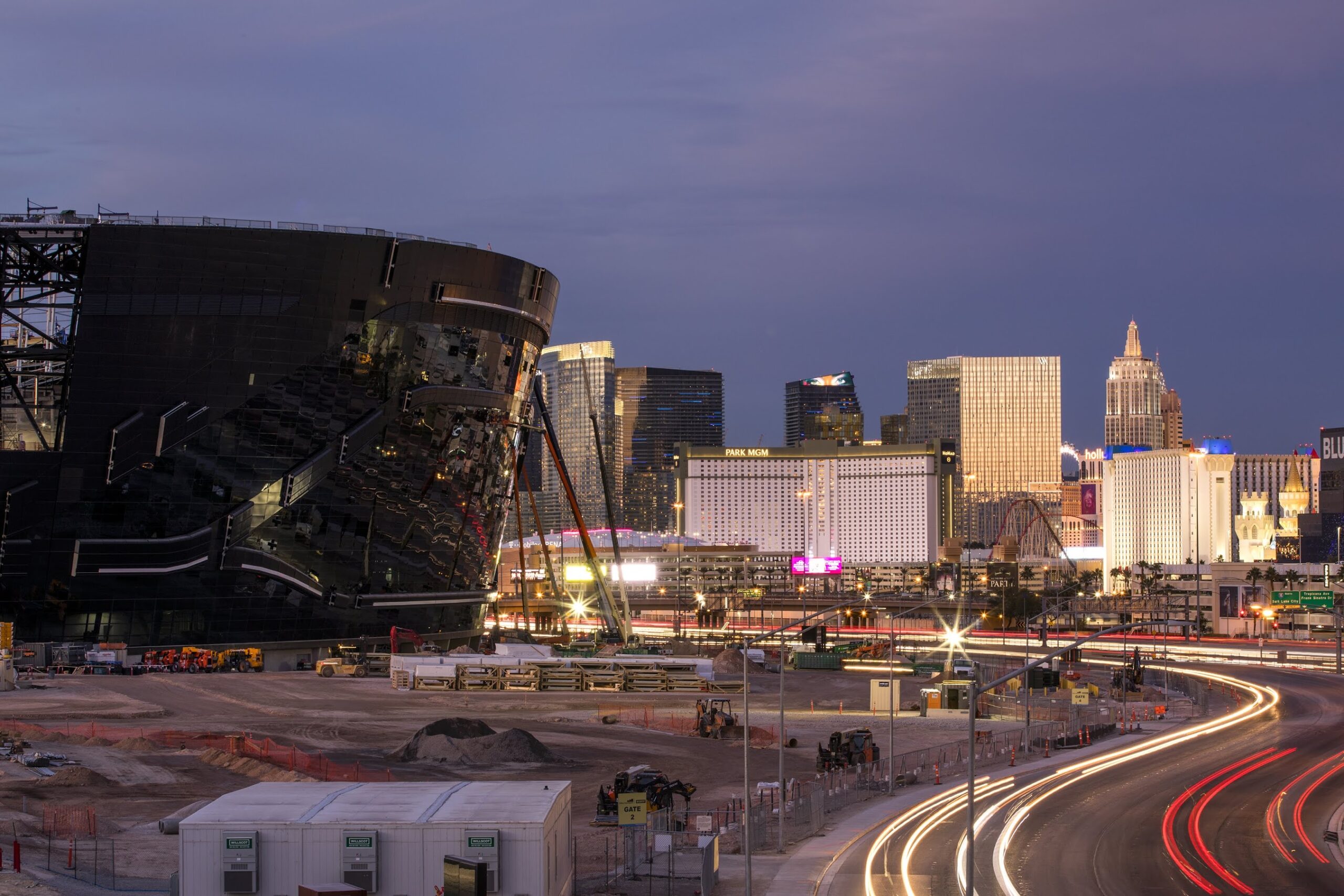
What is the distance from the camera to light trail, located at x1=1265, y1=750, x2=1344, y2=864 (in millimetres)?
48906

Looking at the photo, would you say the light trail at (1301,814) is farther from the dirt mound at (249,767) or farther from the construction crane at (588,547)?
the construction crane at (588,547)

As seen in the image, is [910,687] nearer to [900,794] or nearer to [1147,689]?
[1147,689]

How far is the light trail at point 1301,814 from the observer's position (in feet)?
160

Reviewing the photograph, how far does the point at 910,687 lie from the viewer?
371 feet

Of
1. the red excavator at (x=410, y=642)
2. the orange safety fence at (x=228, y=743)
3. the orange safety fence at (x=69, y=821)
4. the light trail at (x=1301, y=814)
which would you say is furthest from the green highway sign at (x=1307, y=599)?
the orange safety fence at (x=69, y=821)

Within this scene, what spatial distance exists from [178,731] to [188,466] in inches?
1378

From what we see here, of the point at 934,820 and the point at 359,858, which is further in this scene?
the point at 934,820

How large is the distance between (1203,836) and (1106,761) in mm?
21268

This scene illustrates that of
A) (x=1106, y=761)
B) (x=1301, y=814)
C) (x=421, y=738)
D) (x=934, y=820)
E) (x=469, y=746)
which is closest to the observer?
(x=934, y=820)

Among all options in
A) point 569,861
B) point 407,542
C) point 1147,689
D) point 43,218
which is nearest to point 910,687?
point 1147,689

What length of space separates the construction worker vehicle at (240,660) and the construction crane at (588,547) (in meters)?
29.5

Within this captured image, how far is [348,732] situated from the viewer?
243ft

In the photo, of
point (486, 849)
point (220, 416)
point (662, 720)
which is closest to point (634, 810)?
point (486, 849)

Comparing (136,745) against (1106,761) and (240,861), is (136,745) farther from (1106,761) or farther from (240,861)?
(1106,761)
